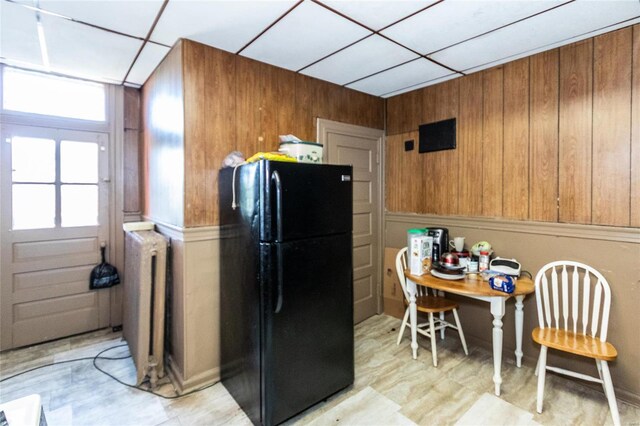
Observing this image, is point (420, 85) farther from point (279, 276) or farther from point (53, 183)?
point (53, 183)

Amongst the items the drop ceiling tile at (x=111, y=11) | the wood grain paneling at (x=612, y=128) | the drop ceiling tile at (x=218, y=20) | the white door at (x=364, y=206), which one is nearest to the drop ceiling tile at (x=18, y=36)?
the drop ceiling tile at (x=111, y=11)

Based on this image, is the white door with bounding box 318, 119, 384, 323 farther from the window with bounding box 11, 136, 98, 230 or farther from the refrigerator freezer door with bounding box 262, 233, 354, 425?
the window with bounding box 11, 136, 98, 230

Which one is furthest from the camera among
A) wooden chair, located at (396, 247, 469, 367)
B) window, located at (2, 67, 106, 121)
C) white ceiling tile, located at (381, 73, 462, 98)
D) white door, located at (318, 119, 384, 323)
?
white door, located at (318, 119, 384, 323)

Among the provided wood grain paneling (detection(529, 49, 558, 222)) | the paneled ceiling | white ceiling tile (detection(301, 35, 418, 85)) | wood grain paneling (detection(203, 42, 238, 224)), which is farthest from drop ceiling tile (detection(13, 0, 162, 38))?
wood grain paneling (detection(529, 49, 558, 222))

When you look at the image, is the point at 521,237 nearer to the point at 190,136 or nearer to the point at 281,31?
the point at 281,31

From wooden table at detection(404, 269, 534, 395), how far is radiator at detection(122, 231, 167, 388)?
2.02 meters

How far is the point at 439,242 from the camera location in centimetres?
299

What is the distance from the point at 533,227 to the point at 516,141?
73cm

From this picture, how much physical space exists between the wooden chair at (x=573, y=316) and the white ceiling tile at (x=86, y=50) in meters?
3.53

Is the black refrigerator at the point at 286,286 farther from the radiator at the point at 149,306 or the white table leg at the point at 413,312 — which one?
the white table leg at the point at 413,312

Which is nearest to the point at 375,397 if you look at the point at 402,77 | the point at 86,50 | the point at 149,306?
the point at 149,306

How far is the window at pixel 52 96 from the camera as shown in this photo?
289 cm

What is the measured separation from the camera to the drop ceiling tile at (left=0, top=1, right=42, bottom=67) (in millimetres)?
1938

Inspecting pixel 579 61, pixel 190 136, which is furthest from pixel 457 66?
pixel 190 136
